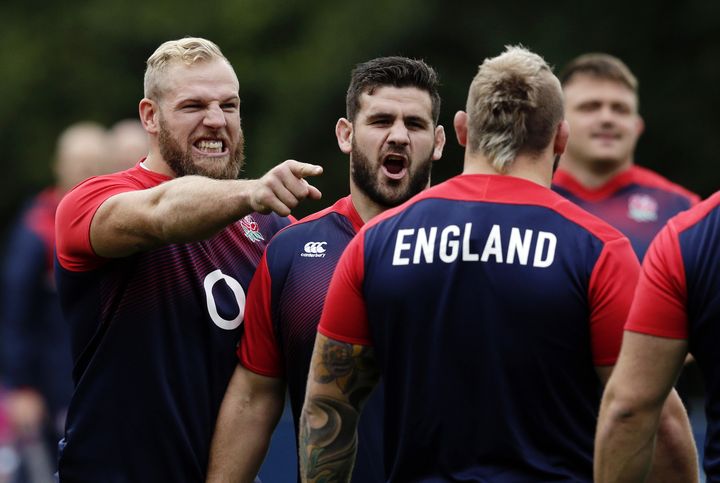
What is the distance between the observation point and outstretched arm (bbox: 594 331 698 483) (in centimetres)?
480

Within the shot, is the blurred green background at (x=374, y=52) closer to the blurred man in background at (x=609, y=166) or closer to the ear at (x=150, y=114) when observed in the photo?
the blurred man in background at (x=609, y=166)

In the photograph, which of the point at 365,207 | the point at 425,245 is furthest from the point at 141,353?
the point at 425,245

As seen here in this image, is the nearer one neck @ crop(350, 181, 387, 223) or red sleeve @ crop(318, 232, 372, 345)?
red sleeve @ crop(318, 232, 372, 345)

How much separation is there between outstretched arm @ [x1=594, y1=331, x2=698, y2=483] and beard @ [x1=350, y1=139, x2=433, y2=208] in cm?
161

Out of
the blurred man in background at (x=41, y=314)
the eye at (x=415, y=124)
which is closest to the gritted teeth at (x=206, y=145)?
the eye at (x=415, y=124)

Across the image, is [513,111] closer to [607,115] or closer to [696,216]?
[696,216]

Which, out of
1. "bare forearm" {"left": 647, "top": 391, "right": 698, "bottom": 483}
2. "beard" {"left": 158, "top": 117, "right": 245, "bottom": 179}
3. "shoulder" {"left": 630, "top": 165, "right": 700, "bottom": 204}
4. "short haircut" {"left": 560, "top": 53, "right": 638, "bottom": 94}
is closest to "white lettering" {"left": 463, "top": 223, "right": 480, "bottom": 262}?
"bare forearm" {"left": 647, "top": 391, "right": 698, "bottom": 483}

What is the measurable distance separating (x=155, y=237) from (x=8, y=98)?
16114mm

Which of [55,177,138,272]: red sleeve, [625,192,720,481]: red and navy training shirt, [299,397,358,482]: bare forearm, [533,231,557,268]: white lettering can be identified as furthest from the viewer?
[55,177,138,272]: red sleeve

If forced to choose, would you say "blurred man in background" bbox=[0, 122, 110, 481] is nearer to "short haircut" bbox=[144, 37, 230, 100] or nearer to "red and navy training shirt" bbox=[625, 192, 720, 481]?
"short haircut" bbox=[144, 37, 230, 100]

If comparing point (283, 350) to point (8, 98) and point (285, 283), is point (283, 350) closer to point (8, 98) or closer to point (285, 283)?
point (285, 283)

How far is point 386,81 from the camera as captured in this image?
20.7 ft

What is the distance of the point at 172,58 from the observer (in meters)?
6.22

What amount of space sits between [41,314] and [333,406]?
5604mm
